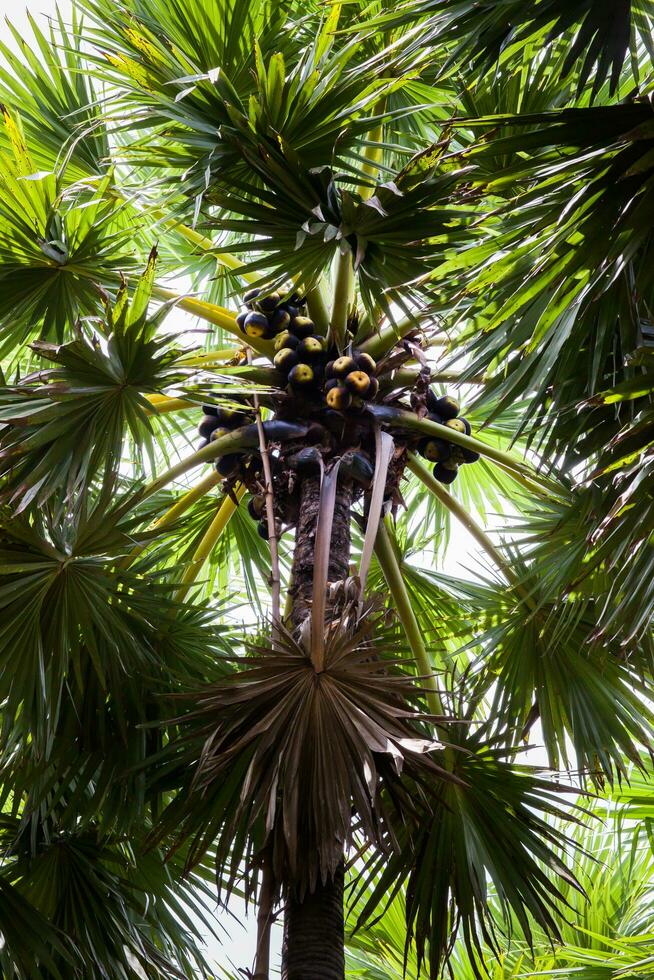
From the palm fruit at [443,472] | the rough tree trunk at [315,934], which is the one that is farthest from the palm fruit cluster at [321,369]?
the rough tree trunk at [315,934]

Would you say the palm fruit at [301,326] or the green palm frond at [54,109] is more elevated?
the green palm frond at [54,109]

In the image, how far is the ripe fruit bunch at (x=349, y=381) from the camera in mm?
3662

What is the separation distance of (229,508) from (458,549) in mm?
2001

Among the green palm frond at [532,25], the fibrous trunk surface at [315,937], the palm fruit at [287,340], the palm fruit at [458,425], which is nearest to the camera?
the green palm frond at [532,25]

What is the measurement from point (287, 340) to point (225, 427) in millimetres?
376

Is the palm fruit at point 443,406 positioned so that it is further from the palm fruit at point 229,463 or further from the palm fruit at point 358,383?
the palm fruit at point 229,463

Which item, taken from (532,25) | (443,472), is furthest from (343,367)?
(532,25)

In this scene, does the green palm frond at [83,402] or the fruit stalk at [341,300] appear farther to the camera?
the fruit stalk at [341,300]

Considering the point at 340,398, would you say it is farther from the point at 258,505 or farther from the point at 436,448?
the point at 258,505

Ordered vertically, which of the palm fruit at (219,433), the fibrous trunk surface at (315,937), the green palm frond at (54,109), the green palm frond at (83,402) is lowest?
the fibrous trunk surface at (315,937)

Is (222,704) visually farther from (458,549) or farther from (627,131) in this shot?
(458,549)

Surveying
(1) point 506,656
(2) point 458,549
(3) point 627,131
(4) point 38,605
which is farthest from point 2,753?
(2) point 458,549

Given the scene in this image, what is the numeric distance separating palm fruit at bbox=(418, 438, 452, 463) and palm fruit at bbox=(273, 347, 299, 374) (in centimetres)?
54

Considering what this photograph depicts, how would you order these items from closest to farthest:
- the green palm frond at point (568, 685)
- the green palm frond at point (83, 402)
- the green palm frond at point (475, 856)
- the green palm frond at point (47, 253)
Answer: the green palm frond at point (83, 402) → the green palm frond at point (475, 856) → the green palm frond at point (47, 253) → the green palm frond at point (568, 685)
